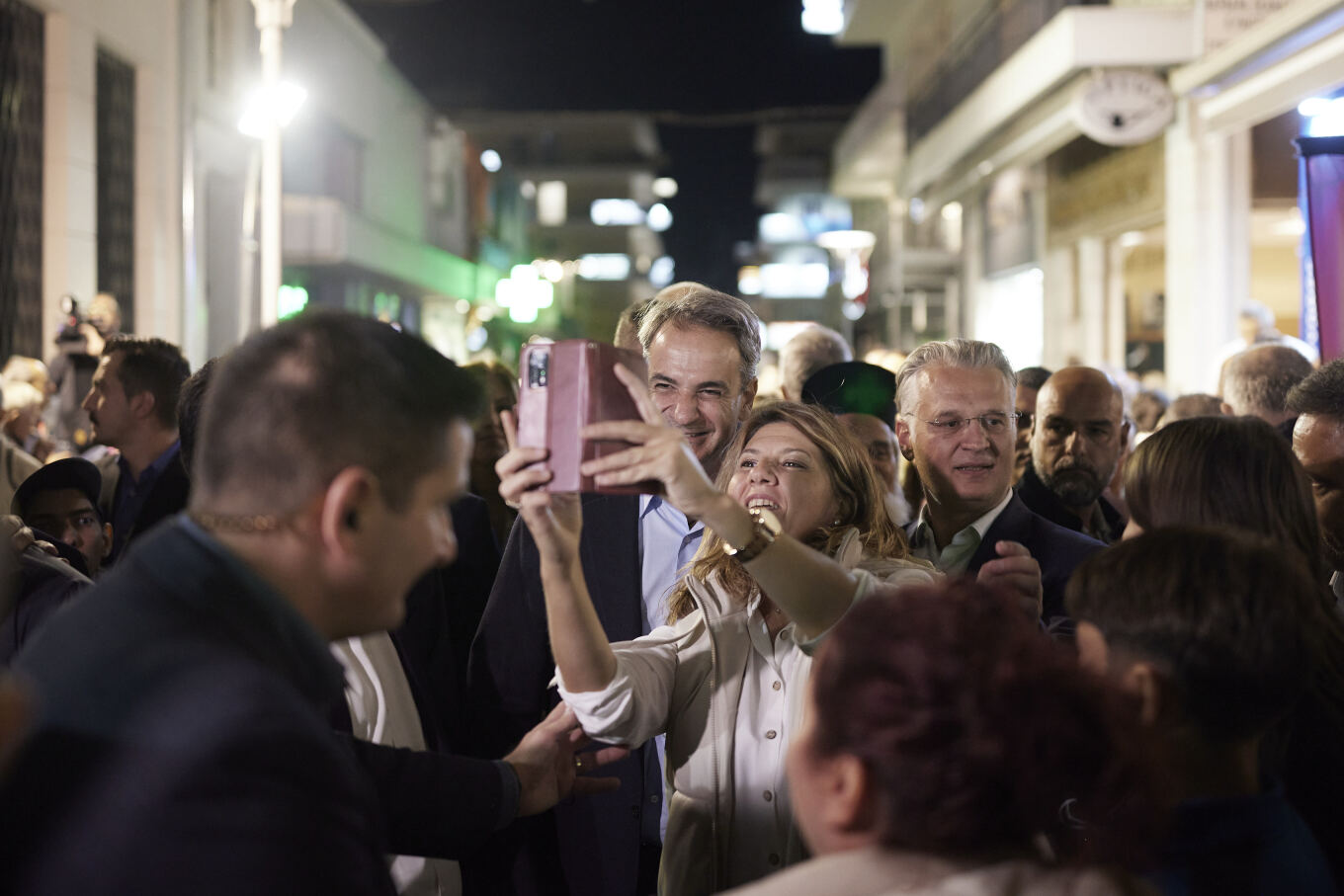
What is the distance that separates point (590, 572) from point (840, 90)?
350ft

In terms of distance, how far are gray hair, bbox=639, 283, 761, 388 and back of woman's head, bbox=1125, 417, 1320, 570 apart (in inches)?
61.0

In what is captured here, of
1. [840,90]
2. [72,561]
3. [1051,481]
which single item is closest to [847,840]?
[72,561]

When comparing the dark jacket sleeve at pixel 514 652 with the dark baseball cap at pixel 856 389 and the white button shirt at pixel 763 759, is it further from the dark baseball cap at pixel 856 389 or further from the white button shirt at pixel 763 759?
the dark baseball cap at pixel 856 389

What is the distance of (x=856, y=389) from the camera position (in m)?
6.07

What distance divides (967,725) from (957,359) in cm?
284

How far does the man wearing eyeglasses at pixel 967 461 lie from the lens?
391 cm

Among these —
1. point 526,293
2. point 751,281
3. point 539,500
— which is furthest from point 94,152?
point 751,281

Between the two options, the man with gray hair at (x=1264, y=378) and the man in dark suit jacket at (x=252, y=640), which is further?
the man with gray hair at (x=1264, y=378)

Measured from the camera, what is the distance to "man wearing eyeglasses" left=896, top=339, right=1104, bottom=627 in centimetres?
391

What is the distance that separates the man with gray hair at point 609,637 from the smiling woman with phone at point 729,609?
0.36m

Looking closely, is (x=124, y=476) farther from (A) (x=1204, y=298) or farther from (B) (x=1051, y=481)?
(A) (x=1204, y=298)

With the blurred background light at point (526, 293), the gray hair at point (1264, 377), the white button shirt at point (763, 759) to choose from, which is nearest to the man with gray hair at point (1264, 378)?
the gray hair at point (1264, 377)

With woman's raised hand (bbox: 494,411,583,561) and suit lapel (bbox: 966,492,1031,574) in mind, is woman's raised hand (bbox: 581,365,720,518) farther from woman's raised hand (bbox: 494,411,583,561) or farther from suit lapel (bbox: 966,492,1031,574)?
suit lapel (bbox: 966,492,1031,574)

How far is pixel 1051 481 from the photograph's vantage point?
5.81 meters
